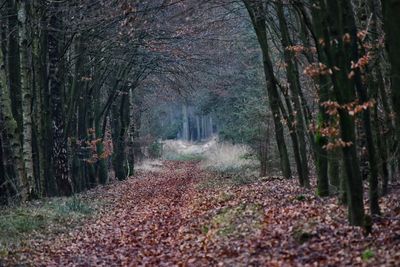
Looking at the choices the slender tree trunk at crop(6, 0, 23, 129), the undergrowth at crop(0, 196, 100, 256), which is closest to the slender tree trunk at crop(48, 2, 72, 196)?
the slender tree trunk at crop(6, 0, 23, 129)

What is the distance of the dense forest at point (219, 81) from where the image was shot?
8.75 meters

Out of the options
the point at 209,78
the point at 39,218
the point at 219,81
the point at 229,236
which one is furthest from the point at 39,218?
the point at 219,81

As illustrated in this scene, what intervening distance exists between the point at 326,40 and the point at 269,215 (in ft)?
15.1

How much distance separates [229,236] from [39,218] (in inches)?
236

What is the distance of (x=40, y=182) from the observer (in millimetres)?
20094

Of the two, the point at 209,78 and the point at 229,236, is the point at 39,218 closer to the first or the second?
the point at 229,236

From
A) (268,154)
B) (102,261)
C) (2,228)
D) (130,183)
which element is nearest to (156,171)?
(130,183)

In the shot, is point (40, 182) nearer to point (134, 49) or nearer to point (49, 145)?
point (49, 145)

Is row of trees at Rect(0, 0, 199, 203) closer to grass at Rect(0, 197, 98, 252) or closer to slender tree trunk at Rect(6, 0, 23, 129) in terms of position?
slender tree trunk at Rect(6, 0, 23, 129)

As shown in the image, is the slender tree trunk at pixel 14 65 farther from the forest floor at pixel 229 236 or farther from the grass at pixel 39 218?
the forest floor at pixel 229 236

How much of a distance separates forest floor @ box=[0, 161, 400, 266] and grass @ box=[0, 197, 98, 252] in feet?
0.96

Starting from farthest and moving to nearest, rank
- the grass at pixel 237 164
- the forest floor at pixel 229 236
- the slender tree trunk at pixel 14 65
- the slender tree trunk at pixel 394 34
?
the grass at pixel 237 164 → the slender tree trunk at pixel 14 65 → the forest floor at pixel 229 236 → the slender tree trunk at pixel 394 34

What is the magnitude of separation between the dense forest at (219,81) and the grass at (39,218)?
1636 mm

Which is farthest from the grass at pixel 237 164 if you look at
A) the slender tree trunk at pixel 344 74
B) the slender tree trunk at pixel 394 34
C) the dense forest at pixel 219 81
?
the slender tree trunk at pixel 394 34
